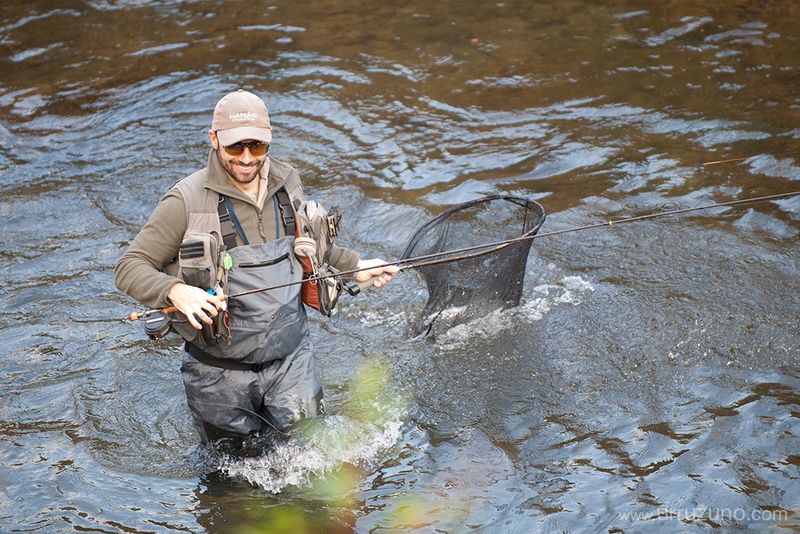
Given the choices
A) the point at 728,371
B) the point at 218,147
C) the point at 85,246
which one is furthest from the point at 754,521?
the point at 85,246

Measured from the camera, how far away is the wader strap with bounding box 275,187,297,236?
457 centimetres

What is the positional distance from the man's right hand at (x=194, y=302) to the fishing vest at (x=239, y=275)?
3.4 inches

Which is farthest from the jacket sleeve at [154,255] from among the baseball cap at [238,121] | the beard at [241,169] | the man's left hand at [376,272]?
the man's left hand at [376,272]

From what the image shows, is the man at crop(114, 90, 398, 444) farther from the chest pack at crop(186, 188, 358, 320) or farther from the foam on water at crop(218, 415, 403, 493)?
the foam on water at crop(218, 415, 403, 493)

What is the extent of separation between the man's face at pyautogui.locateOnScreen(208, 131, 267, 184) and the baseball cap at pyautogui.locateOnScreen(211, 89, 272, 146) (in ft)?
0.15

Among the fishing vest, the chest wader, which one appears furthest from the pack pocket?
the chest wader

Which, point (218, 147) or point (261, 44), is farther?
point (261, 44)

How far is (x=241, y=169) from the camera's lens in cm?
436

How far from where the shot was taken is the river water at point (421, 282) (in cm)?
487

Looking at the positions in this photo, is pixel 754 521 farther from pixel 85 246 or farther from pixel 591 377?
pixel 85 246

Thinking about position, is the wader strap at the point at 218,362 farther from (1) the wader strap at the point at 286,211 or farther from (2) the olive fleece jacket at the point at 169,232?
(1) the wader strap at the point at 286,211

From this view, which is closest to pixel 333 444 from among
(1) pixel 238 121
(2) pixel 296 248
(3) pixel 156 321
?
(2) pixel 296 248

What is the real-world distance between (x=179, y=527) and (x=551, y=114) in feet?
21.7

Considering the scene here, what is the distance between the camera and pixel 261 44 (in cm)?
1217
